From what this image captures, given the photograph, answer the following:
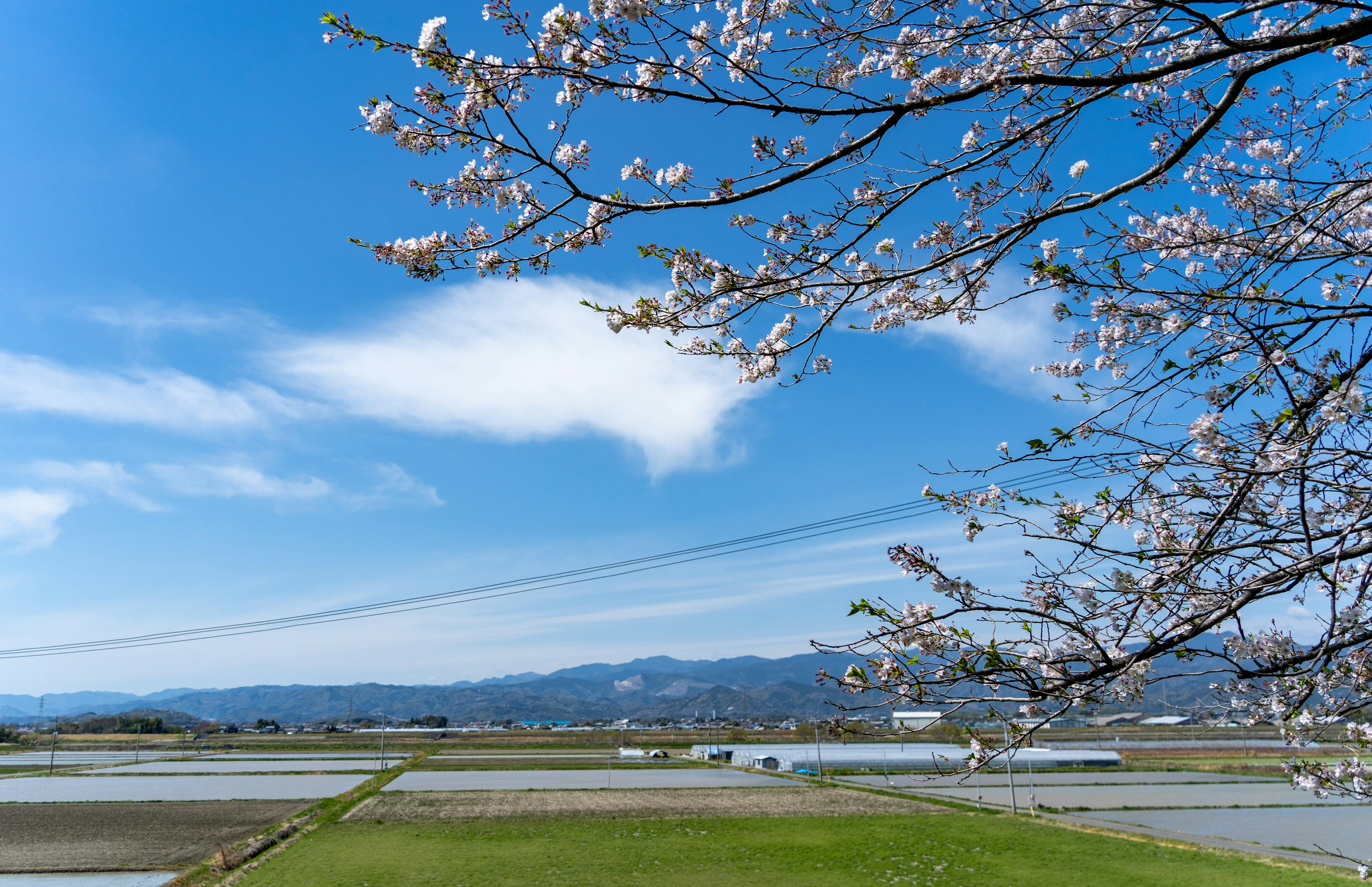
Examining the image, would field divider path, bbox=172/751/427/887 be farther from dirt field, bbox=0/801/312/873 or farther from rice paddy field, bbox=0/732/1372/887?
dirt field, bbox=0/801/312/873

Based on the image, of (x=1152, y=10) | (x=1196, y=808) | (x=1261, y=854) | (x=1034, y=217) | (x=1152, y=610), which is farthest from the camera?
(x=1196, y=808)

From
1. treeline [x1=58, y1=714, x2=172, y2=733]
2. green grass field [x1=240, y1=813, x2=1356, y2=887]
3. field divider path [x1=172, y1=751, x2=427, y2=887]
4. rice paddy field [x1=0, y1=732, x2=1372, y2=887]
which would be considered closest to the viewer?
field divider path [x1=172, y1=751, x2=427, y2=887]

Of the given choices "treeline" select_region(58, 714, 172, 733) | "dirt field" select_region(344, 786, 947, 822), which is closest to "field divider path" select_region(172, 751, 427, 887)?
"dirt field" select_region(344, 786, 947, 822)

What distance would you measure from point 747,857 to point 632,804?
11.0 m

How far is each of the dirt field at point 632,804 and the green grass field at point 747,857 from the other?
79.0 inches

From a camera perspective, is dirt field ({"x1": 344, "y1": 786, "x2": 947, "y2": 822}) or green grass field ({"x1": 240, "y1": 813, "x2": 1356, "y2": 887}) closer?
green grass field ({"x1": 240, "y1": 813, "x2": 1356, "y2": 887})

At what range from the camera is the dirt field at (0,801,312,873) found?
16531 millimetres

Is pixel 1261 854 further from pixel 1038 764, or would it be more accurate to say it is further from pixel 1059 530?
pixel 1038 764

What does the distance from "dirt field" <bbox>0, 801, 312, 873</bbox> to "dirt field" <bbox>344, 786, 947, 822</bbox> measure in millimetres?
3416

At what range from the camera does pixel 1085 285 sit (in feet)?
13.6

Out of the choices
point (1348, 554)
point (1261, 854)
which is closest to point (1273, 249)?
point (1348, 554)

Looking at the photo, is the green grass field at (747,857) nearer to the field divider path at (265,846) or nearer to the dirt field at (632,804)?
the field divider path at (265,846)

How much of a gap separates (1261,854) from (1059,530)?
1983 centimetres

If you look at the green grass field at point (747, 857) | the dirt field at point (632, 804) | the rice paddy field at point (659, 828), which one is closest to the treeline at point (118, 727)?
the rice paddy field at point (659, 828)
